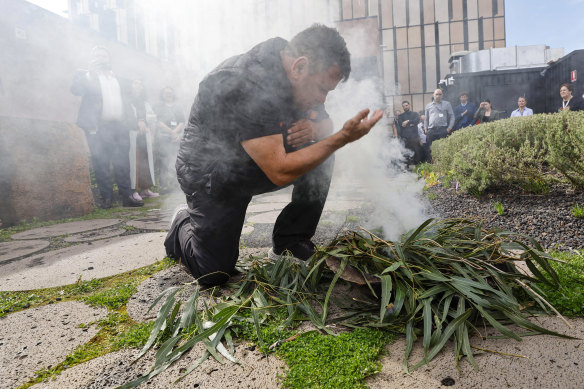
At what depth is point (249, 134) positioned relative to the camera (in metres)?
1.77

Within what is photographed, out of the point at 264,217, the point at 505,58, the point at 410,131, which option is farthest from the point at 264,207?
the point at 505,58

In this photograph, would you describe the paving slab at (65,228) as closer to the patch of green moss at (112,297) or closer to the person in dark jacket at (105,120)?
the person in dark jacket at (105,120)

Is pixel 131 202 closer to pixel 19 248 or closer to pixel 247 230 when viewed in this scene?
pixel 19 248

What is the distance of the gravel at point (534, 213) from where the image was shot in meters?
2.58

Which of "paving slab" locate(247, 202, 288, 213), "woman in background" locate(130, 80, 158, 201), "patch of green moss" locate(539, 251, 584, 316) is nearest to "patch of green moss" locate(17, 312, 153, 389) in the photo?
"patch of green moss" locate(539, 251, 584, 316)

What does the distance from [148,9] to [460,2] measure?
6.27ft

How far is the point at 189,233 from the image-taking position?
2.15m

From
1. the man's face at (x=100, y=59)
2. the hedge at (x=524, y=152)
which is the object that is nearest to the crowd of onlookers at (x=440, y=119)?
the hedge at (x=524, y=152)

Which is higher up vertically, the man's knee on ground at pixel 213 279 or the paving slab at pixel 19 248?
the man's knee on ground at pixel 213 279

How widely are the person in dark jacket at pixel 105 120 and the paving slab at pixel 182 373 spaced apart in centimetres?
489

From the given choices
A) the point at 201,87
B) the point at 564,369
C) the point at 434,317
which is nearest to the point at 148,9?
the point at 201,87

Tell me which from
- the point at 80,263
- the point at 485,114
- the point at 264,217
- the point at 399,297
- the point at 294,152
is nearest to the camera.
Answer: the point at 399,297

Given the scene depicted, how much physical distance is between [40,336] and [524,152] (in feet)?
11.8

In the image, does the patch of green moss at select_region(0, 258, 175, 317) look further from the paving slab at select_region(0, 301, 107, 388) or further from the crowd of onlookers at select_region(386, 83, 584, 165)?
the crowd of onlookers at select_region(386, 83, 584, 165)
